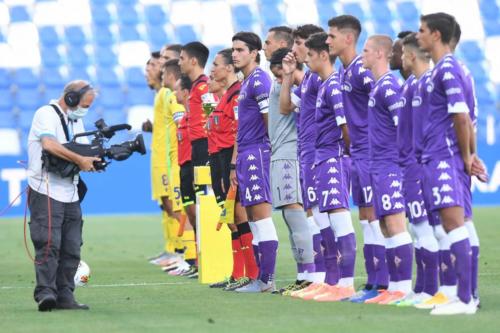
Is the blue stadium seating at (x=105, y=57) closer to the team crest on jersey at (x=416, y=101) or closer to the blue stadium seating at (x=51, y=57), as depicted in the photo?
the blue stadium seating at (x=51, y=57)

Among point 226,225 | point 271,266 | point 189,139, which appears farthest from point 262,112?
point 189,139

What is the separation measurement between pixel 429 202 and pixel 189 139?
561 centimetres

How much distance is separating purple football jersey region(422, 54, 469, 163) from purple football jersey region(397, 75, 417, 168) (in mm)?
363

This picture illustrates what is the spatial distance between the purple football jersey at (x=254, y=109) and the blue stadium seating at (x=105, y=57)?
18.9m

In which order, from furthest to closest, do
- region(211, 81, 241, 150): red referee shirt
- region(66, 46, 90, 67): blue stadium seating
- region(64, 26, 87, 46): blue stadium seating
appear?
1. region(64, 26, 87, 46): blue stadium seating
2. region(66, 46, 90, 67): blue stadium seating
3. region(211, 81, 241, 150): red referee shirt

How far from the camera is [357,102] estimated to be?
9266 millimetres

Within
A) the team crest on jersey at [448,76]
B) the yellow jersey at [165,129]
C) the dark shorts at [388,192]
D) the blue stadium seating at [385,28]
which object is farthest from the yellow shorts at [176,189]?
the blue stadium seating at [385,28]

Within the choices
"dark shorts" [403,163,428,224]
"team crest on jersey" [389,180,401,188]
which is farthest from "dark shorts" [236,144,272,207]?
"dark shorts" [403,163,428,224]

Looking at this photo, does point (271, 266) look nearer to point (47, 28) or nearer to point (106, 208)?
point (106, 208)

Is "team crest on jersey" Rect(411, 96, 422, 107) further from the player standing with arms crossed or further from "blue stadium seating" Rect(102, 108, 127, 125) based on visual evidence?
"blue stadium seating" Rect(102, 108, 127, 125)

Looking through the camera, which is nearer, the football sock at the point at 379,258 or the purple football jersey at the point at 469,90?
the purple football jersey at the point at 469,90

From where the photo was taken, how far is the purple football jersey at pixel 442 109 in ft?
25.4

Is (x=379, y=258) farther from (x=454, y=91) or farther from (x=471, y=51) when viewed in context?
(x=471, y=51)

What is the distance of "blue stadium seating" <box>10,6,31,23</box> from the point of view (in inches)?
1131
